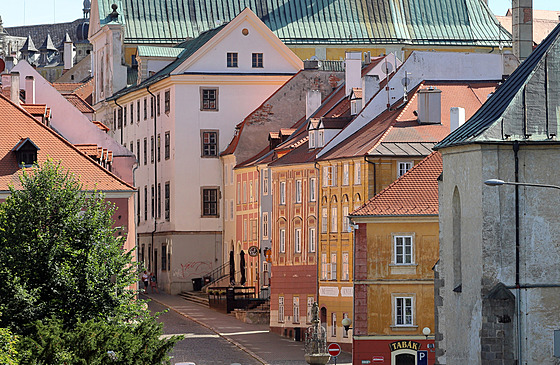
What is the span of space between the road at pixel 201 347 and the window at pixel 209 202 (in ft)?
66.1

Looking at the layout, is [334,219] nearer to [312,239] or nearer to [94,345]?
[312,239]

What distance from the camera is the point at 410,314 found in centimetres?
6650

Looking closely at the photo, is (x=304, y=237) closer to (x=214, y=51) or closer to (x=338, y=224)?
(x=338, y=224)

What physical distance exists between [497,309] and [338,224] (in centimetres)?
2894

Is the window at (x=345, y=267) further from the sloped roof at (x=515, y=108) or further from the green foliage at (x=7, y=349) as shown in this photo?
the green foliage at (x=7, y=349)

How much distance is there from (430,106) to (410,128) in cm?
154

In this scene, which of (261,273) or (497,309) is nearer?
(497,309)

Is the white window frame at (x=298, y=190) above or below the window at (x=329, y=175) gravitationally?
below

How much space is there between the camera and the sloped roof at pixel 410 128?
233 ft

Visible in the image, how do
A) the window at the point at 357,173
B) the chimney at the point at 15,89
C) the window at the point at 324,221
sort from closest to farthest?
the chimney at the point at 15,89 < the window at the point at 357,173 < the window at the point at 324,221

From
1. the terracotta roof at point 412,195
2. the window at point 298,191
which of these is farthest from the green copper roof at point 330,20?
the terracotta roof at point 412,195

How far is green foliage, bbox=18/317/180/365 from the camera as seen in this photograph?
132ft

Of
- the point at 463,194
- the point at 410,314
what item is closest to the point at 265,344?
the point at 410,314

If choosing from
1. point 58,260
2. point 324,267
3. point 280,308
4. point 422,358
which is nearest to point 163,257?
point 280,308
